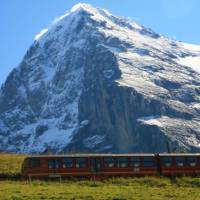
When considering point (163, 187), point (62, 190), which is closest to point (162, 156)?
point (163, 187)

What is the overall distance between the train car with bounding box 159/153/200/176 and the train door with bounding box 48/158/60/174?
13.0 m

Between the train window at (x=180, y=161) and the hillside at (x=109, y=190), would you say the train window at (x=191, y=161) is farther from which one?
the hillside at (x=109, y=190)

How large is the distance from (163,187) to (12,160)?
99.4ft

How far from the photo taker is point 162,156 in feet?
245

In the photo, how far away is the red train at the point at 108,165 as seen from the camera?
69562mm

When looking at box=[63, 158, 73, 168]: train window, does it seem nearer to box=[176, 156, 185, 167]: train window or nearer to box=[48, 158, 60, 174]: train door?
box=[48, 158, 60, 174]: train door

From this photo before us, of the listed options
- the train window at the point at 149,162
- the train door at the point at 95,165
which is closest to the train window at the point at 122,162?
the train window at the point at 149,162

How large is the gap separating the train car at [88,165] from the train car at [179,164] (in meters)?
1.15

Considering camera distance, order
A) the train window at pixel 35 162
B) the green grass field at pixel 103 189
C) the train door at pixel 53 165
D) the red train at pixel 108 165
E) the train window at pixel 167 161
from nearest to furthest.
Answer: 1. the green grass field at pixel 103 189
2. the train window at pixel 35 162
3. the red train at pixel 108 165
4. the train door at pixel 53 165
5. the train window at pixel 167 161

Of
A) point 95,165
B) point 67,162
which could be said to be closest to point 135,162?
point 95,165

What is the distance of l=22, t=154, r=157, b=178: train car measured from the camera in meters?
69.3

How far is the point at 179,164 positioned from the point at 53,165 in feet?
53.4

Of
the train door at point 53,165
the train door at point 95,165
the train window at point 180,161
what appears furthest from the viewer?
the train window at point 180,161

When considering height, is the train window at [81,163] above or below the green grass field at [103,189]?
above
